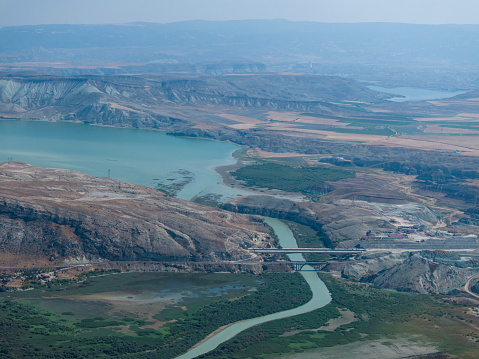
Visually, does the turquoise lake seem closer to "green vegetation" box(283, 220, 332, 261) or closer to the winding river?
"green vegetation" box(283, 220, 332, 261)

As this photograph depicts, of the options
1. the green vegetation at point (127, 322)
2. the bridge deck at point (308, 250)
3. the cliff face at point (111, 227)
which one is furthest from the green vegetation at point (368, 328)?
the cliff face at point (111, 227)

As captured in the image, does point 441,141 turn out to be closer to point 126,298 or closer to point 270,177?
point 270,177

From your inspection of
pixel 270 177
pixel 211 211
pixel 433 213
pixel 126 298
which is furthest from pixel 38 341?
pixel 270 177

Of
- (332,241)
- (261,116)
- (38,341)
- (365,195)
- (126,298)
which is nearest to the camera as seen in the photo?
(38,341)

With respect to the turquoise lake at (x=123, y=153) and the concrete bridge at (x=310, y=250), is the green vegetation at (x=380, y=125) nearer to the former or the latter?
the turquoise lake at (x=123, y=153)

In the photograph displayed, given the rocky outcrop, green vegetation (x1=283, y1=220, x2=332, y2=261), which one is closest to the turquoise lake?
green vegetation (x1=283, y1=220, x2=332, y2=261)

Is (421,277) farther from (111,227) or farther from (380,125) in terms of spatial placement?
(380,125)
